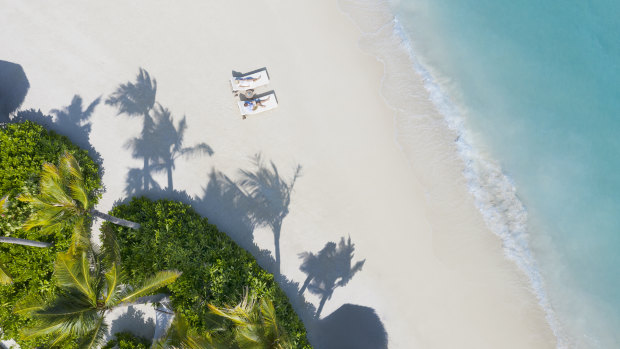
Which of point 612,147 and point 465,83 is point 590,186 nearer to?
point 612,147

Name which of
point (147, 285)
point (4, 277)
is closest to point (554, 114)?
point (147, 285)

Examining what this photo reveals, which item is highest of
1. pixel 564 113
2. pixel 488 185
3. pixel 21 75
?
pixel 21 75

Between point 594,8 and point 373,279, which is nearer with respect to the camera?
point 373,279

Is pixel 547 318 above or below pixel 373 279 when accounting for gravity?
below

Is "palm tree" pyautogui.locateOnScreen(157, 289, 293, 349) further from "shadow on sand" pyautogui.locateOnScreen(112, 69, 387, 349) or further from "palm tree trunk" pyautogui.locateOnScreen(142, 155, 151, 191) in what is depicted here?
"palm tree trunk" pyautogui.locateOnScreen(142, 155, 151, 191)

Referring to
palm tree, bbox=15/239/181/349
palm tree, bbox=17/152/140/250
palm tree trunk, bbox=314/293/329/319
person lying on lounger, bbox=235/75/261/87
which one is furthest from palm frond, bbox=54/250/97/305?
person lying on lounger, bbox=235/75/261/87

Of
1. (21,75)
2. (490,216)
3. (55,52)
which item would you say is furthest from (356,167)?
(21,75)
